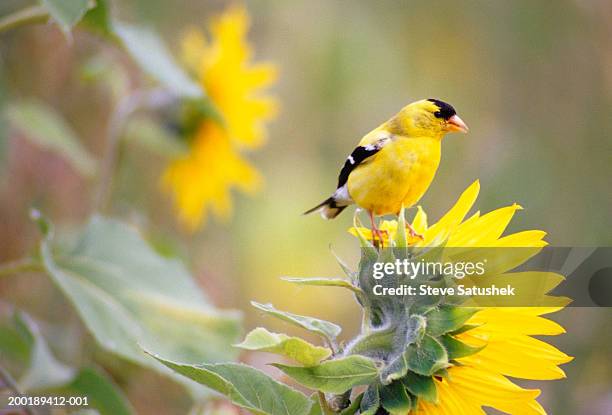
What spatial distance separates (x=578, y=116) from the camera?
190 cm

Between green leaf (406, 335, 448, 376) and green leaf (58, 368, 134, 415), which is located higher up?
green leaf (406, 335, 448, 376)

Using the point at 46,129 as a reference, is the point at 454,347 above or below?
below

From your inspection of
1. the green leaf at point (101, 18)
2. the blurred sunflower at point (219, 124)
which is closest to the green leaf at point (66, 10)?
the green leaf at point (101, 18)

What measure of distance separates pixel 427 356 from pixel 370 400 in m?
0.04

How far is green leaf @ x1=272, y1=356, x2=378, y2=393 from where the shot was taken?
0.47m

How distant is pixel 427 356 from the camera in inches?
18.9

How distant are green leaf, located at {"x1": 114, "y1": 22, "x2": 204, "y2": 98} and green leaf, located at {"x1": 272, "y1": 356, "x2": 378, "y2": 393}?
1.58 ft

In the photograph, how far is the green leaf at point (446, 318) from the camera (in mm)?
→ 470

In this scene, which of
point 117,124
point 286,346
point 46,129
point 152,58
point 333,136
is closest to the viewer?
point 286,346

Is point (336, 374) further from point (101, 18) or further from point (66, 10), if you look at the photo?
point (101, 18)

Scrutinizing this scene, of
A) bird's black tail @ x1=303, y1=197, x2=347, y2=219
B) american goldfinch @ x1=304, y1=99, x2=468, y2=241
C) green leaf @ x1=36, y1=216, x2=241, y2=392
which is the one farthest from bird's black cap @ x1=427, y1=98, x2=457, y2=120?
green leaf @ x1=36, y1=216, x2=241, y2=392

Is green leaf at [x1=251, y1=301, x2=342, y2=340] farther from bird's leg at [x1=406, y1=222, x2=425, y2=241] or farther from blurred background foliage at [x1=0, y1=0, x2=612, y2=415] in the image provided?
blurred background foliage at [x1=0, y1=0, x2=612, y2=415]

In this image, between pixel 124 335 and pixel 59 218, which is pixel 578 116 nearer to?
pixel 59 218

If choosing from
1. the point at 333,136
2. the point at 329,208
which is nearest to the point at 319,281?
the point at 329,208
